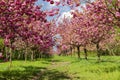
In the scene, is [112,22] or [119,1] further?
[112,22]

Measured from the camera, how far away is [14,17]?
1742 centimetres

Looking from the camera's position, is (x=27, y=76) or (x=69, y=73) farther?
(x=69, y=73)

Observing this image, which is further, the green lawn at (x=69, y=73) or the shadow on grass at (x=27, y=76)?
the shadow on grass at (x=27, y=76)

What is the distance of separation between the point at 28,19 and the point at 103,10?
14.6ft

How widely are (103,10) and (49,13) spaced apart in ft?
10.5

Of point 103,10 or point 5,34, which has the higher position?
point 103,10

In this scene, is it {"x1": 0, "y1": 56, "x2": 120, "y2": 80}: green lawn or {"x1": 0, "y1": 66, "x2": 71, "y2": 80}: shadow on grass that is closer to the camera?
{"x1": 0, "y1": 56, "x2": 120, "y2": 80}: green lawn

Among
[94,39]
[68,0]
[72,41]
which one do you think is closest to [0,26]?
[68,0]

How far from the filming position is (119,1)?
14.0 meters

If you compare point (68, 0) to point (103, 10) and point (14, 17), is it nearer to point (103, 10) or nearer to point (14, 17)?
point (103, 10)

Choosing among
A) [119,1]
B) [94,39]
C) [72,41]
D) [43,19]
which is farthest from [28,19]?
[72,41]

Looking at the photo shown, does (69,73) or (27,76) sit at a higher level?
(27,76)

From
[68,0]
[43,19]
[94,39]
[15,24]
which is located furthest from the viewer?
[94,39]

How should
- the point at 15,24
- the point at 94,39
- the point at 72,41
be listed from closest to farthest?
1. the point at 15,24
2. the point at 94,39
3. the point at 72,41
